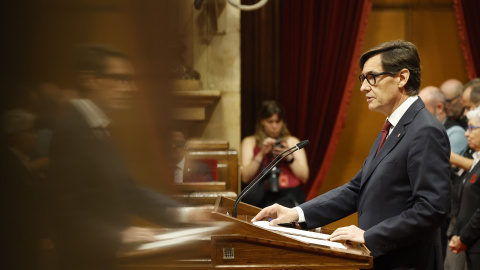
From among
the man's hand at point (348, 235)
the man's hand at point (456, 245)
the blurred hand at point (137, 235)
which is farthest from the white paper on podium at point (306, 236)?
the man's hand at point (456, 245)

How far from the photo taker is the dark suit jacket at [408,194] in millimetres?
1738

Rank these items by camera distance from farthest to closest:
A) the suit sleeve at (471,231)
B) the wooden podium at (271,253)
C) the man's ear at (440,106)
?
1. the man's ear at (440,106)
2. the suit sleeve at (471,231)
3. the wooden podium at (271,253)

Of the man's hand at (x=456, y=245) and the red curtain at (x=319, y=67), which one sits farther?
the red curtain at (x=319, y=67)

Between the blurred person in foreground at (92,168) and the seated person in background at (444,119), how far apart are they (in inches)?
166

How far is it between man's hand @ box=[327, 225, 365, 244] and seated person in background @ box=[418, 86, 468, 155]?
2.61 m

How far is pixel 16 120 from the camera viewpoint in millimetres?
142

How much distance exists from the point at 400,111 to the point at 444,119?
103 inches

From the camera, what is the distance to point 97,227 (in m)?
0.16

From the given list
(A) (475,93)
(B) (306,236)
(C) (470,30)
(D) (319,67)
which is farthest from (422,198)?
(C) (470,30)

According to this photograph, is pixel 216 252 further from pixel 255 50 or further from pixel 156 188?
pixel 255 50

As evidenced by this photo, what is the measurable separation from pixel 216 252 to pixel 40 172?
1.48 metres

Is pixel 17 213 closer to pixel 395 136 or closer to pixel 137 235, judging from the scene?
pixel 137 235

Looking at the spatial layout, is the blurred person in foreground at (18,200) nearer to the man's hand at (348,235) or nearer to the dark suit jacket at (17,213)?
the dark suit jacket at (17,213)

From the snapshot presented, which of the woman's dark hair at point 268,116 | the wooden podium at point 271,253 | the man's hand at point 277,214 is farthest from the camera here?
the woman's dark hair at point 268,116
